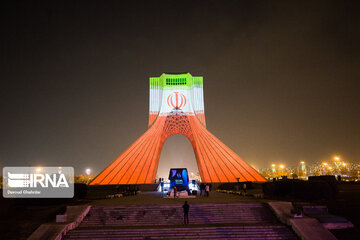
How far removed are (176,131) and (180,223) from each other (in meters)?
21.6

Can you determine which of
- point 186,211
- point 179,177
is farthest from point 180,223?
point 179,177

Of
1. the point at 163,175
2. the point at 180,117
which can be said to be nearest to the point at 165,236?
the point at 180,117

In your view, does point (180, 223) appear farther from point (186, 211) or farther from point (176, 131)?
point (176, 131)

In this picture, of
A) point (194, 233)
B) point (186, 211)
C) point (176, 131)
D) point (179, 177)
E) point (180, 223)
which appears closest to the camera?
point (194, 233)

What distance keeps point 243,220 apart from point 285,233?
1420 millimetres

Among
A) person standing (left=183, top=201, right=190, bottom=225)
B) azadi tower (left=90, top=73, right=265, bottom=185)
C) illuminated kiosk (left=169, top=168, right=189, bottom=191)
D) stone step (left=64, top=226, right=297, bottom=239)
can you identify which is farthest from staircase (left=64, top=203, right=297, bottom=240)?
azadi tower (left=90, top=73, right=265, bottom=185)

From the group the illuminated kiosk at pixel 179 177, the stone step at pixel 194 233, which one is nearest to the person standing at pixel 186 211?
the stone step at pixel 194 233

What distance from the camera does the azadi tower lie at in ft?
65.2

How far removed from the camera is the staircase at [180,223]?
671 cm

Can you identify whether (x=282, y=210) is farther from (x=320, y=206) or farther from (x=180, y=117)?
(x=180, y=117)

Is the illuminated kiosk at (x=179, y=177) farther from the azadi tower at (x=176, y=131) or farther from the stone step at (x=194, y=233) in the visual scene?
the stone step at (x=194, y=233)

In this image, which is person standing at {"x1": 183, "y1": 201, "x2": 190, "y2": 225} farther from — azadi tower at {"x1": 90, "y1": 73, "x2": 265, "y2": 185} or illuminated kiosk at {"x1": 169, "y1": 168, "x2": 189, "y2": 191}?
azadi tower at {"x1": 90, "y1": 73, "x2": 265, "y2": 185}

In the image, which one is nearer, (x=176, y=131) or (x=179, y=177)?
(x=179, y=177)

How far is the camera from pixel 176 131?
95.8 feet
